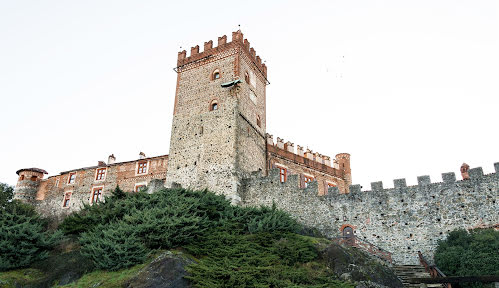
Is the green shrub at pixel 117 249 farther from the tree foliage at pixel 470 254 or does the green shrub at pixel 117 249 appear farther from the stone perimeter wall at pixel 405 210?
the tree foliage at pixel 470 254

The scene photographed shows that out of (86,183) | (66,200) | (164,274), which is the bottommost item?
(164,274)

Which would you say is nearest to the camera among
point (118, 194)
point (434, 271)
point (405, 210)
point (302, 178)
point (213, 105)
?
point (434, 271)

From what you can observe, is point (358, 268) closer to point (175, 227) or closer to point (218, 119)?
point (175, 227)

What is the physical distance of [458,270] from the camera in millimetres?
17203

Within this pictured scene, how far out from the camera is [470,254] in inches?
675

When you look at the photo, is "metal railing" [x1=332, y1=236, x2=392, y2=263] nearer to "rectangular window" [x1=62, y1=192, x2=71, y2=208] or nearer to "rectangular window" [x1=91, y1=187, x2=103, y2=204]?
"rectangular window" [x1=91, y1=187, x2=103, y2=204]

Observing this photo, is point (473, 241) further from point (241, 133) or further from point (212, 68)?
point (212, 68)

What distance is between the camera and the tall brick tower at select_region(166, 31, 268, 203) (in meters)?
26.9

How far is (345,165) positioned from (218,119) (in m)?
14.8

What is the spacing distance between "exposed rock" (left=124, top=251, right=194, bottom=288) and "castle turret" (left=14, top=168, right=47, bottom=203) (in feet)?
89.2

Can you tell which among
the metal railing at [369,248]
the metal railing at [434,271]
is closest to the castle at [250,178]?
the metal railing at [369,248]

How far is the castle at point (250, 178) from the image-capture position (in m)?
20.9

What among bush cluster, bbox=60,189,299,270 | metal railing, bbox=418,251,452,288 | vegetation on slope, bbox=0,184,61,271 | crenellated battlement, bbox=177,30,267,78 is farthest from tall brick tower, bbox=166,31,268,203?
metal railing, bbox=418,251,452,288

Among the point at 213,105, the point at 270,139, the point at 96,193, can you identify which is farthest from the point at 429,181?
the point at 96,193
